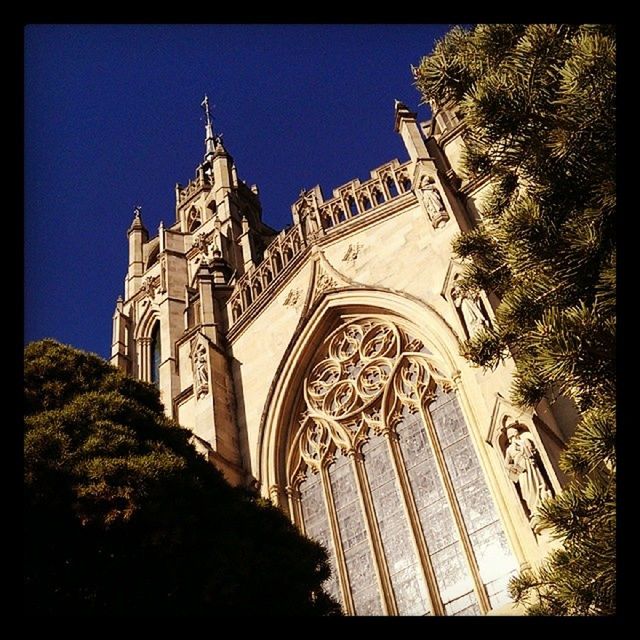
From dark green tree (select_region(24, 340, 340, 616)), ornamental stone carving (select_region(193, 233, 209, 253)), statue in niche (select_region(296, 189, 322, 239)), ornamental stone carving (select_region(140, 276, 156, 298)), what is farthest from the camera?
ornamental stone carving (select_region(140, 276, 156, 298))

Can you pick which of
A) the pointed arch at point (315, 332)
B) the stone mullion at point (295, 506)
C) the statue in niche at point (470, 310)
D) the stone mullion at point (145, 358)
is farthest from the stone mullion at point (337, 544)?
the stone mullion at point (145, 358)

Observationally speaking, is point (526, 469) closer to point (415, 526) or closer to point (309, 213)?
point (415, 526)

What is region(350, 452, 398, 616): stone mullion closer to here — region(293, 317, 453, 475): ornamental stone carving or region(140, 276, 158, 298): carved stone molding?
region(293, 317, 453, 475): ornamental stone carving

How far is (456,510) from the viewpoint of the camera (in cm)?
1066

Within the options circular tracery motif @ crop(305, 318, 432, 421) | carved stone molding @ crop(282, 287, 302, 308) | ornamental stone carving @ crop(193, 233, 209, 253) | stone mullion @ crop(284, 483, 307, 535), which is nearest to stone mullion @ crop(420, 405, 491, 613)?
circular tracery motif @ crop(305, 318, 432, 421)

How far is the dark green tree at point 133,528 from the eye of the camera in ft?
19.8

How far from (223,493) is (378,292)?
6615mm

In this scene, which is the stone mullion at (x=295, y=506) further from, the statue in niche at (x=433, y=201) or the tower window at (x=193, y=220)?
the tower window at (x=193, y=220)

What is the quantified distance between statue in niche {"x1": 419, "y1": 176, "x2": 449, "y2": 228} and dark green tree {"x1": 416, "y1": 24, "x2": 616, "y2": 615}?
5.66 metres

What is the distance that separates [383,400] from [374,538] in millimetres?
2323

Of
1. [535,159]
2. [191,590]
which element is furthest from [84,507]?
[535,159]

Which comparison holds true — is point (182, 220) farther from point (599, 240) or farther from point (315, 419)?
point (599, 240)

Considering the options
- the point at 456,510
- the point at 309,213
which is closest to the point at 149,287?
the point at 309,213

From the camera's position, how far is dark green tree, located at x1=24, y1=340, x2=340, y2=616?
6.04m
